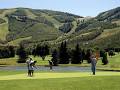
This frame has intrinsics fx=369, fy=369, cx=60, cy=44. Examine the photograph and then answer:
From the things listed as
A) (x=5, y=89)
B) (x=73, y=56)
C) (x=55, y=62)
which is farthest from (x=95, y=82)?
(x=73, y=56)

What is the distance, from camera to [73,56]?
19112 centimetres

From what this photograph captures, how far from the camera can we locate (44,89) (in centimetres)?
3494

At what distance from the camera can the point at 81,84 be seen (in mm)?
38406

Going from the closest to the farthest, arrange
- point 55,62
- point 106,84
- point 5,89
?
point 5,89 → point 106,84 → point 55,62

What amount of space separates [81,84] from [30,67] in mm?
19264

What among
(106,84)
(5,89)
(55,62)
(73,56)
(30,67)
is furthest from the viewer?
(73,56)

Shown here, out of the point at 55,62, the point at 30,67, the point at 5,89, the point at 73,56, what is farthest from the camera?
the point at 73,56

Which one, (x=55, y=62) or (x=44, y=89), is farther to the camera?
(x=55, y=62)

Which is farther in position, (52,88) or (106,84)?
(106,84)

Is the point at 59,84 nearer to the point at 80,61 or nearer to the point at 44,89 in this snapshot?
the point at 44,89

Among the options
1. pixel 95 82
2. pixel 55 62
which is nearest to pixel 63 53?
pixel 55 62

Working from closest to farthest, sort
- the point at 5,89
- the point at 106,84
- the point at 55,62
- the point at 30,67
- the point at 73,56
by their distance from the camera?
the point at 5,89
the point at 106,84
the point at 30,67
the point at 55,62
the point at 73,56

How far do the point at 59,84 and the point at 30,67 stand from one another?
18.4 metres

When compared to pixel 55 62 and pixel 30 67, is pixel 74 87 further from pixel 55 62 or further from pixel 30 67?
pixel 55 62
